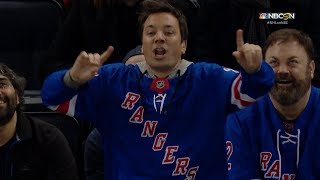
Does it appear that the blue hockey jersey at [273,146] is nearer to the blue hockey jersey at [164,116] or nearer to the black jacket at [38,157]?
the blue hockey jersey at [164,116]

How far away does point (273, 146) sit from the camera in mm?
2846

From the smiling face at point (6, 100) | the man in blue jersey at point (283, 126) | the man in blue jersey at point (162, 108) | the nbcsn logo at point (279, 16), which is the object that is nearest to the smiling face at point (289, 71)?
the man in blue jersey at point (283, 126)

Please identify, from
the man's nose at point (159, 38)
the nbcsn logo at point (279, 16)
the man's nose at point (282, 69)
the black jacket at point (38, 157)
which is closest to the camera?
the man's nose at point (159, 38)

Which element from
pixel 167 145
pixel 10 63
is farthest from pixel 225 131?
pixel 10 63

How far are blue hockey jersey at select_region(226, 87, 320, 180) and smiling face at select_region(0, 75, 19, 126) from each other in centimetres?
94

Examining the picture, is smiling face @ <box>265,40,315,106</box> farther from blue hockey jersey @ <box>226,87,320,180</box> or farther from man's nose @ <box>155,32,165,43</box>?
man's nose @ <box>155,32,165,43</box>

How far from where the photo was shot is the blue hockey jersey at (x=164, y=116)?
2625 mm

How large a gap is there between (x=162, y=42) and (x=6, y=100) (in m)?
0.77

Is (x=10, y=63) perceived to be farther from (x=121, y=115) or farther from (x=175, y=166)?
(x=175, y=166)

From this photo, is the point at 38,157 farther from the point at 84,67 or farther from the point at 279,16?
the point at 279,16

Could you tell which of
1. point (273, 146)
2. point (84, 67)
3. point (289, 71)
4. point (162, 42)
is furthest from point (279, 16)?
point (84, 67)

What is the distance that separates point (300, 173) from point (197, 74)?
24.4 inches

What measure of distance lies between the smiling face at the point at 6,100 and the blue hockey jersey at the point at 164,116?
1.33ft

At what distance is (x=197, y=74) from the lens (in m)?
2.66
